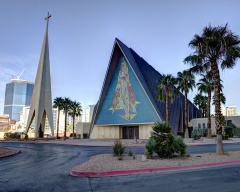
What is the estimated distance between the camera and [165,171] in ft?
36.3

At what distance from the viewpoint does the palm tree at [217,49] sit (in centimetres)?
1800

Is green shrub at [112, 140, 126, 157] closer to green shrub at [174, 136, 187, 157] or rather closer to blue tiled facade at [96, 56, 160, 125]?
green shrub at [174, 136, 187, 157]

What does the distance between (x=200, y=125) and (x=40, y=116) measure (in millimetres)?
40268

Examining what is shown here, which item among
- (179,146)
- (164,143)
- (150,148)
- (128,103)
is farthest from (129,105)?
(164,143)

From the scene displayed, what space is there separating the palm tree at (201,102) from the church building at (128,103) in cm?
622

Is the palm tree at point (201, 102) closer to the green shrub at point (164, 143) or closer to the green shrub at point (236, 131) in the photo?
the green shrub at point (236, 131)

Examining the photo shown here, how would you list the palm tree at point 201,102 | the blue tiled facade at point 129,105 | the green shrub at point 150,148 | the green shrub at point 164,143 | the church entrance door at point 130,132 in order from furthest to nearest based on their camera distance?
the palm tree at point 201,102 → the church entrance door at point 130,132 → the blue tiled facade at point 129,105 → the green shrub at point 150,148 → the green shrub at point 164,143

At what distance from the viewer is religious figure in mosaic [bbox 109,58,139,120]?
52875 millimetres

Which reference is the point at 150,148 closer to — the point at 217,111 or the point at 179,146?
the point at 179,146

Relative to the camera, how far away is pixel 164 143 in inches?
564

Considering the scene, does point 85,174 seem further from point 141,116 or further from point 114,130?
point 114,130

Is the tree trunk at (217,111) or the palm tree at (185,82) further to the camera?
the palm tree at (185,82)

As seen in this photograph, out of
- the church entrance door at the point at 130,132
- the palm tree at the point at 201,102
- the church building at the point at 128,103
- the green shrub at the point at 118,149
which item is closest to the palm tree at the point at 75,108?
the church building at the point at 128,103

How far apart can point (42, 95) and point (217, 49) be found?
174ft
